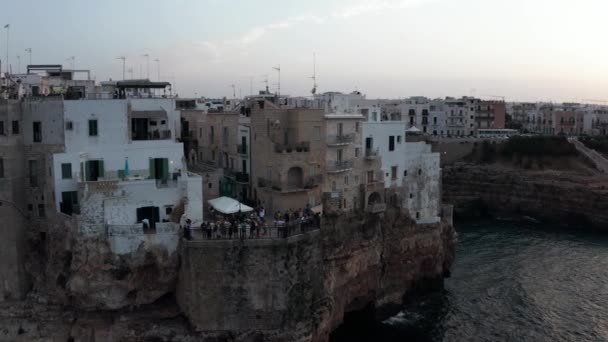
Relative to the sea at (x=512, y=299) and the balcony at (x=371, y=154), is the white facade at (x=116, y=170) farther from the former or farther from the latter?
the sea at (x=512, y=299)

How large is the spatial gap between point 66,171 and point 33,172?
2.24 metres

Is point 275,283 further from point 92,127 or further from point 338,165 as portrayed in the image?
point 92,127

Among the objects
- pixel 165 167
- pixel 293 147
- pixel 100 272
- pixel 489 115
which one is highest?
pixel 489 115

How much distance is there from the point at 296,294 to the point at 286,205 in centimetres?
645

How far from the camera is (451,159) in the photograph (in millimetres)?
89875

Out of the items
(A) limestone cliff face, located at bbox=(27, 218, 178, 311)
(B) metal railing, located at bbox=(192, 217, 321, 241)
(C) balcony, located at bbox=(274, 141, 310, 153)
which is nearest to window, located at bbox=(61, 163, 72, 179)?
(A) limestone cliff face, located at bbox=(27, 218, 178, 311)

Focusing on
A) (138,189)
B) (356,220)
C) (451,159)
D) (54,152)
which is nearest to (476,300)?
(356,220)

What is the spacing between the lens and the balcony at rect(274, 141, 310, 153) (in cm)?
3856

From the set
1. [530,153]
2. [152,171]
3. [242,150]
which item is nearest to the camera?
[152,171]

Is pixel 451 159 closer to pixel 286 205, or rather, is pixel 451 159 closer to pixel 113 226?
pixel 286 205

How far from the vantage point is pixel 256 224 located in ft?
110

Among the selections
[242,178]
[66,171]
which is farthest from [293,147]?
[66,171]

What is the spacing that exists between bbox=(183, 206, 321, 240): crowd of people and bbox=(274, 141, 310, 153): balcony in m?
3.63

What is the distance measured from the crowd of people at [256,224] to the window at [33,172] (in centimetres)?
898
